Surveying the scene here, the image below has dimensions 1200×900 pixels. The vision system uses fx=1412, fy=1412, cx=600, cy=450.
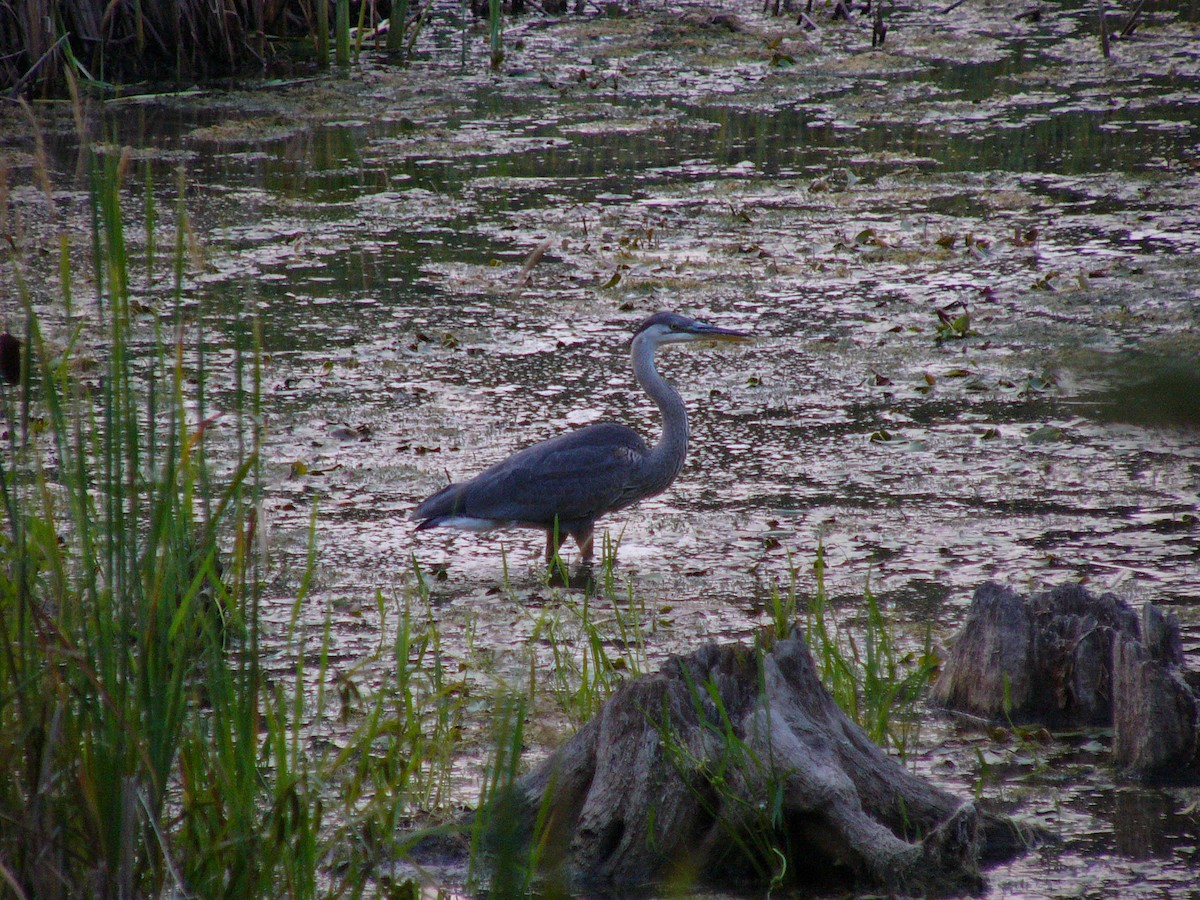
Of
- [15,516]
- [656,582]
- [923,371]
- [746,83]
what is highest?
[746,83]

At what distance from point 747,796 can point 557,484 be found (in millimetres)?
2380

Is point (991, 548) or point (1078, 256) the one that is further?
point (1078, 256)

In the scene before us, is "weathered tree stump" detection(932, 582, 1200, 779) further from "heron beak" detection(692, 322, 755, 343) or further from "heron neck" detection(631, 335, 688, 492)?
"heron beak" detection(692, 322, 755, 343)

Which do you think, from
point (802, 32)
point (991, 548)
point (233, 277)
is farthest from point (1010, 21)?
point (991, 548)

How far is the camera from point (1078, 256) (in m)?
7.53

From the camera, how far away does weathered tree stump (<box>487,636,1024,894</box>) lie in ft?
8.77

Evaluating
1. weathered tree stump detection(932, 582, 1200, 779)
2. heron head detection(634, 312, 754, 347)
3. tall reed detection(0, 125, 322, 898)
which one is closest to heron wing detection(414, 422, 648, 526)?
heron head detection(634, 312, 754, 347)

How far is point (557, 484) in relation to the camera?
4969 mm

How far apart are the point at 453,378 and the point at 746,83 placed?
6.36m

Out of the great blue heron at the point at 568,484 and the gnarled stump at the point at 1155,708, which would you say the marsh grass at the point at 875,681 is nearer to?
the gnarled stump at the point at 1155,708

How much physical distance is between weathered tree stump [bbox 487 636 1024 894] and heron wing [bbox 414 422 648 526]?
6.88 feet

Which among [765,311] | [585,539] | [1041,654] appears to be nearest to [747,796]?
[1041,654]

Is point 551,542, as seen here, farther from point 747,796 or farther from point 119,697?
point 119,697

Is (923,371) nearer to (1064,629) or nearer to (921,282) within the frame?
(921,282)
